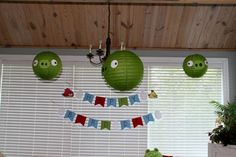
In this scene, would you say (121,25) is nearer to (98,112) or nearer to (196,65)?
(98,112)

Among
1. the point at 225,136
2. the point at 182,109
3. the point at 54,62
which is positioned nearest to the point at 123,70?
the point at 54,62

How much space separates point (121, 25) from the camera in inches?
166

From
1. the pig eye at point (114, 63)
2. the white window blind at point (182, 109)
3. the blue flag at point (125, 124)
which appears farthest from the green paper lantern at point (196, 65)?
the blue flag at point (125, 124)

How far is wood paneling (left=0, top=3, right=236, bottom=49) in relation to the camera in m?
3.98

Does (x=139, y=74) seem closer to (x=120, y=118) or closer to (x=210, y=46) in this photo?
(x=120, y=118)

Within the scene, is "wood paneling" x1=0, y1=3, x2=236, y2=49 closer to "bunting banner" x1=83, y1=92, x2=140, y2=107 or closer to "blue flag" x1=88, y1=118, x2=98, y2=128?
"bunting banner" x1=83, y1=92, x2=140, y2=107

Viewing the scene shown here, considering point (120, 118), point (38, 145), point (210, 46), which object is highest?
point (210, 46)

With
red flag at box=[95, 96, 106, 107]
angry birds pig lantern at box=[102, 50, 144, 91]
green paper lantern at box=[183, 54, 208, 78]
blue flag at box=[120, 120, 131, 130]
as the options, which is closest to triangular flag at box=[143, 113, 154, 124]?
blue flag at box=[120, 120, 131, 130]

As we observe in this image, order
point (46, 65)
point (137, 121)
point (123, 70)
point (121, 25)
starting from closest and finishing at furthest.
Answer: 1. point (123, 70)
2. point (46, 65)
3. point (121, 25)
4. point (137, 121)

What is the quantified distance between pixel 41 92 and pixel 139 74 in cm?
276

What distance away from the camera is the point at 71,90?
457 cm

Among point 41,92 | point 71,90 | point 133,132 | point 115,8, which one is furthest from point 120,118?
point 115,8

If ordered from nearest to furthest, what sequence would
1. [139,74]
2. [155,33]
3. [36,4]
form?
[139,74] → [36,4] → [155,33]

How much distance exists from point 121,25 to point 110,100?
1.14 metres
